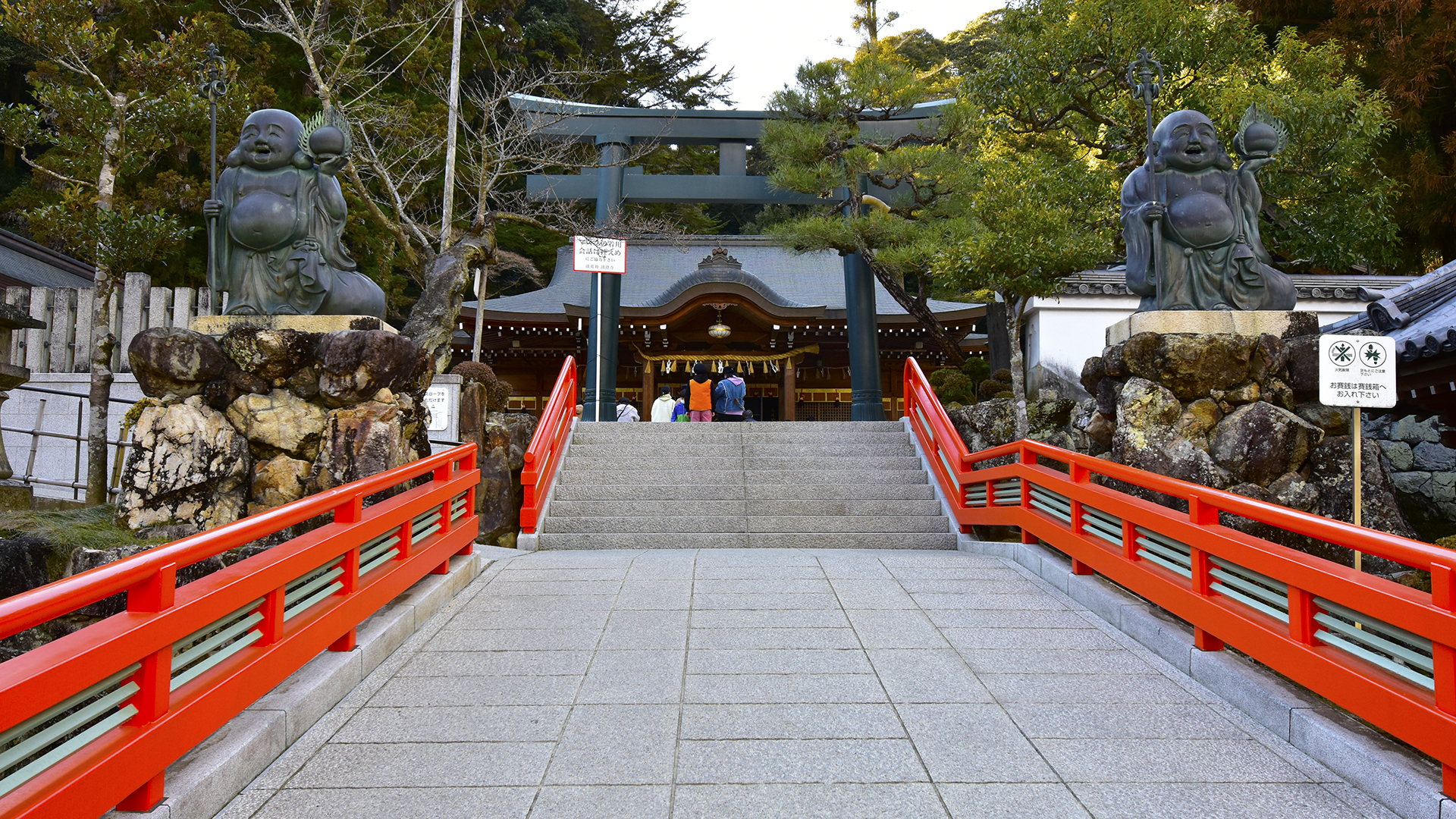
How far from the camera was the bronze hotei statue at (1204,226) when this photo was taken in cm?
569

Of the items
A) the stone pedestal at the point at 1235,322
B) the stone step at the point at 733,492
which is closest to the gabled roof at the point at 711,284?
the stone step at the point at 733,492

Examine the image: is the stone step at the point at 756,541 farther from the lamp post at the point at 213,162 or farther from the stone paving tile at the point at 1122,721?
the stone paving tile at the point at 1122,721

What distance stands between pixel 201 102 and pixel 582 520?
20.5 ft

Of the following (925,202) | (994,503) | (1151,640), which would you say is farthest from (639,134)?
(1151,640)

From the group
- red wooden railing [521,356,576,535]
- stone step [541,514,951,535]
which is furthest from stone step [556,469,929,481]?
stone step [541,514,951,535]

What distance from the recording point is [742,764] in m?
2.72

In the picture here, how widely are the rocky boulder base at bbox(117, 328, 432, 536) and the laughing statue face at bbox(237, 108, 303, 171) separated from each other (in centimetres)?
125

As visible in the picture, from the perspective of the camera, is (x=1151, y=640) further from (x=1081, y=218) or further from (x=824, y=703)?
(x=1081, y=218)

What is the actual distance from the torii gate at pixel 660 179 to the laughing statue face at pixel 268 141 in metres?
7.94

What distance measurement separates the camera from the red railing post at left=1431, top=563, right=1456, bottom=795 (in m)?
2.21

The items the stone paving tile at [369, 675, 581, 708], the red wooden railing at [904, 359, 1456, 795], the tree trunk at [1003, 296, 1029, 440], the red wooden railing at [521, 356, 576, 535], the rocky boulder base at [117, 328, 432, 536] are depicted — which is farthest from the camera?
the tree trunk at [1003, 296, 1029, 440]

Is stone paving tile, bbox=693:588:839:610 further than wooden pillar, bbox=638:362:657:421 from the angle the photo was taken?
No

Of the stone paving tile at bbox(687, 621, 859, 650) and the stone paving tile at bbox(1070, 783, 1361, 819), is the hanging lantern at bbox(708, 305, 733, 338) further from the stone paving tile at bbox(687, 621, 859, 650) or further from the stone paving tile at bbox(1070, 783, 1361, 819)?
the stone paving tile at bbox(1070, 783, 1361, 819)

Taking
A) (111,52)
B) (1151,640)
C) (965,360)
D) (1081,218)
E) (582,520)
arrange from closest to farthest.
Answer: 1. (1151,640)
2. (582,520)
3. (1081,218)
4. (111,52)
5. (965,360)
